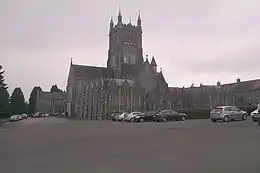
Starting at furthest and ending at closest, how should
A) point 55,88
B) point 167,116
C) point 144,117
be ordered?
point 55,88
point 144,117
point 167,116

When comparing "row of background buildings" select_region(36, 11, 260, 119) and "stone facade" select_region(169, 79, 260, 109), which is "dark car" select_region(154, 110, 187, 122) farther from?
"stone facade" select_region(169, 79, 260, 109)

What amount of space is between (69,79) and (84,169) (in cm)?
10430

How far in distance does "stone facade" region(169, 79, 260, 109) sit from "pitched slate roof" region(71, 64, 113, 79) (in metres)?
22.8

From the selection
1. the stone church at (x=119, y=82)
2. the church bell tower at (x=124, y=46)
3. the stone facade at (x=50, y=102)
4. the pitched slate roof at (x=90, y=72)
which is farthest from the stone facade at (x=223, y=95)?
the stone facade at (x=50, y=102)

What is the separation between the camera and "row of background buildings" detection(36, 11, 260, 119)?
261 feet

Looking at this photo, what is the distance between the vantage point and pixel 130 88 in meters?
81.4

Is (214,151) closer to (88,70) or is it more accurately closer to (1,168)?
(1,168)

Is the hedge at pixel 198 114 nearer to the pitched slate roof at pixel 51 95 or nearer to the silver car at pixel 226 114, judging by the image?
the silver car at pixel 226 114

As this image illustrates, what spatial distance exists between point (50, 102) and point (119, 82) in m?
76.3

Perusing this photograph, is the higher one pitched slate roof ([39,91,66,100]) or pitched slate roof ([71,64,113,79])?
pitched slate roof ([71,64,113,79])

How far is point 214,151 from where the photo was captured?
11766mm

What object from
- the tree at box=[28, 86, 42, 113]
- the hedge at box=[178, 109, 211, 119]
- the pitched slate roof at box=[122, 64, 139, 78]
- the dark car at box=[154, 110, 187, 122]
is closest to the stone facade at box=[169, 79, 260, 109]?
the pitched slate roof at box=[122, 64, 139, 78]

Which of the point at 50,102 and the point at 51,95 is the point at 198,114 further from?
the point at 51,95

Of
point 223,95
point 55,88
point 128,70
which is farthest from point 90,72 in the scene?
point 55,88
